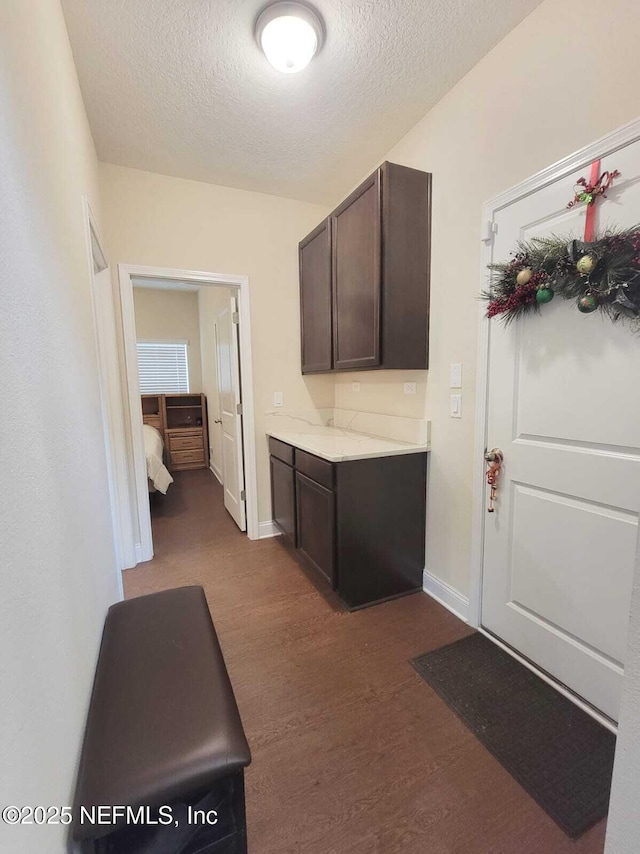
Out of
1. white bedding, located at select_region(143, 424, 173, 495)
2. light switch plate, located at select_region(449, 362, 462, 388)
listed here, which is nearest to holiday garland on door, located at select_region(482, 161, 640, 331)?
light switch plate, located at select_region(449, 362, 462, 388)

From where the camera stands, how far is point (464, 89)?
1843 millimetres

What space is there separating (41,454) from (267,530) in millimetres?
2554

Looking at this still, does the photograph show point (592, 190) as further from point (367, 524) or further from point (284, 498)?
point (284, 498)

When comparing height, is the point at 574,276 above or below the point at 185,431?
above

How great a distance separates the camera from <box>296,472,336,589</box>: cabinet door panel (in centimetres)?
213

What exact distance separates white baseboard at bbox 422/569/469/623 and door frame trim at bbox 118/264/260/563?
1483 millimetres

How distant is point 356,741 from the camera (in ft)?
4.48

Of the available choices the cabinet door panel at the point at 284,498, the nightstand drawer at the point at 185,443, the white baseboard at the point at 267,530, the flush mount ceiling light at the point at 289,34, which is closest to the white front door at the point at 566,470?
the flush mount ceiling light at the point at 289,34

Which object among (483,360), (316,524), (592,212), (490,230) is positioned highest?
(490,230)

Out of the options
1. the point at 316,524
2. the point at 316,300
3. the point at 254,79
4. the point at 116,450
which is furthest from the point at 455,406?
the point at 116,450

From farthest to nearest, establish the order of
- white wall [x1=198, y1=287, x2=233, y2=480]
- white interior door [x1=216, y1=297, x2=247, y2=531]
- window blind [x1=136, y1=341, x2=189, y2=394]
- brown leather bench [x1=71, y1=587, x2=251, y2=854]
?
window blind [x1=136, y1=341, x2=189, y2=394] → white wall [x1=198, y1=287, x2=233, y2=480] → white interior door [x1=216, y1=297, x2=247, y2=531] → brown leather bench [x1=71, y1=587, x2=251, y2=854]

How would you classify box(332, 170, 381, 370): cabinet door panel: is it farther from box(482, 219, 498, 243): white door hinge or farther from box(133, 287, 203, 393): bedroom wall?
box(133, 287, 203, 393): bedroom wall

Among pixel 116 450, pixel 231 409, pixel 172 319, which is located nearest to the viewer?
pixel 116 450

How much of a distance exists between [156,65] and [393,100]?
1208 mm
